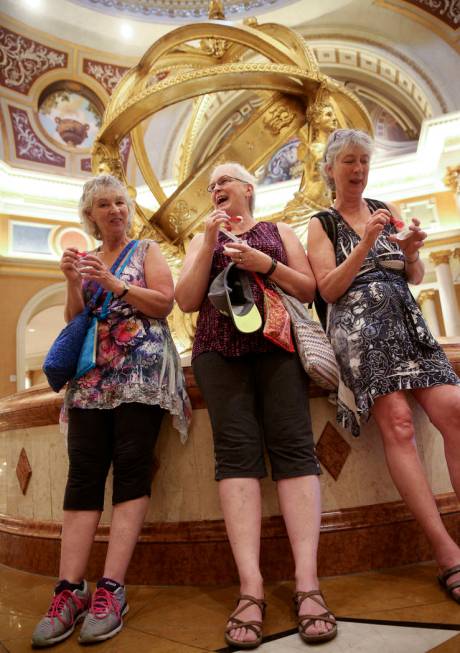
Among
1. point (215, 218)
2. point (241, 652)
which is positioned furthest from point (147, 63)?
point (241, 652)

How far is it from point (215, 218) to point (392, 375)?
0.69 metres

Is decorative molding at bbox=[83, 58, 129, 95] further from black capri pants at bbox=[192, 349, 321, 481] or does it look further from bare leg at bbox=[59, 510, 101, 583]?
bare leg at bbox=[59, 510, 101, 583]

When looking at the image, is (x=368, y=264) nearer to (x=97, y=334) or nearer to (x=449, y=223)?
(x=97, y=334)

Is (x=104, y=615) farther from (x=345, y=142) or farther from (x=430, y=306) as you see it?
(x=430, y=306)

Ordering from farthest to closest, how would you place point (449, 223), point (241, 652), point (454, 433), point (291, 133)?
point (449, 223), point (291, 133), point (454, 433), point (241, 652)

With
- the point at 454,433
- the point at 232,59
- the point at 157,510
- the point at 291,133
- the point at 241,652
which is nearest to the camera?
the point at 241,652

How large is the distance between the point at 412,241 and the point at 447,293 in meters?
8.24

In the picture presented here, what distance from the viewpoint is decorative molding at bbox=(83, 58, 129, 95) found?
9.74m

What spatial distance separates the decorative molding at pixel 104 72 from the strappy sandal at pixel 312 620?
34.3 ft

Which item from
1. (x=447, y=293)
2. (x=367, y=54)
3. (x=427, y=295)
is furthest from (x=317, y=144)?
(x=427, y=295)

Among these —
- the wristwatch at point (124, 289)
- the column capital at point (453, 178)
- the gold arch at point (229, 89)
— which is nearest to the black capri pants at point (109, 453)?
the wristwatch at point (124, 289)

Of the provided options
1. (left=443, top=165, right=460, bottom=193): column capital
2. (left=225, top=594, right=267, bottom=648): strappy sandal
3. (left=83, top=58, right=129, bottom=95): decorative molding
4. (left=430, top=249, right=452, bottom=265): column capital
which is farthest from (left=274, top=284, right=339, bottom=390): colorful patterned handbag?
(left=83, top=58, right=129, bottom=95): decorative molding

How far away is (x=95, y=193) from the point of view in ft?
5.23

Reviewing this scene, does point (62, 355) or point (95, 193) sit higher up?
point (95, 193)
